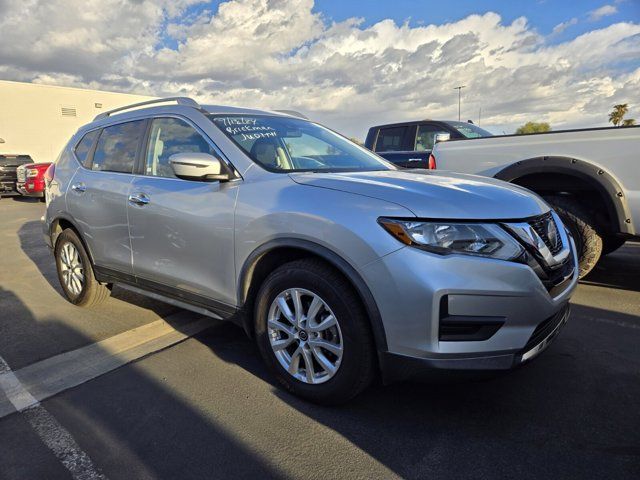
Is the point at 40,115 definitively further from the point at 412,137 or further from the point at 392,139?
the point at 412,137

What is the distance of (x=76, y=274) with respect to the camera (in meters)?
4.45

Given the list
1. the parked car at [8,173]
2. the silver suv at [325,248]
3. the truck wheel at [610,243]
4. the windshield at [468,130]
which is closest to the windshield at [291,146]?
the silver suv at [325,248]

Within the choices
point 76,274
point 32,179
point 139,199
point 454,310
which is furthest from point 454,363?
point 32,179

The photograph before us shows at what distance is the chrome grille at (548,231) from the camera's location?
2.45 m

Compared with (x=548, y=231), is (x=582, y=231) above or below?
below

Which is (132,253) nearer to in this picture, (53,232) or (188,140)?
(188,140)

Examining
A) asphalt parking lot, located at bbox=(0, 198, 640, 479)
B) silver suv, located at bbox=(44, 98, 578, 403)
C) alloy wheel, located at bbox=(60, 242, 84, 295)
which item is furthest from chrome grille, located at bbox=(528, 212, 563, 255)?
alloy wheel, located at bbox=(60, 242, 84, 295)

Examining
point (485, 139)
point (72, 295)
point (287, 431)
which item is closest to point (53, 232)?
point (72, 295)

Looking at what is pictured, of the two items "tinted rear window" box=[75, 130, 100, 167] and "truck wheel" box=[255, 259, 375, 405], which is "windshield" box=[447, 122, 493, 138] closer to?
"tinted rear window" box=[75, 130, 100, 167]

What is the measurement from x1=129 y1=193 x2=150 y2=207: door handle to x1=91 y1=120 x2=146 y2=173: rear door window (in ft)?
0.93

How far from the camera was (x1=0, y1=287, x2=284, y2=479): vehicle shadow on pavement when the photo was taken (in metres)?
2.18

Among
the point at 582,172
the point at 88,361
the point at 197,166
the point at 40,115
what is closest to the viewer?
the point at 197,166

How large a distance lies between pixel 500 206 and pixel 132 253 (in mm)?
2686

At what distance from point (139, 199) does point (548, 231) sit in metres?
2.73
